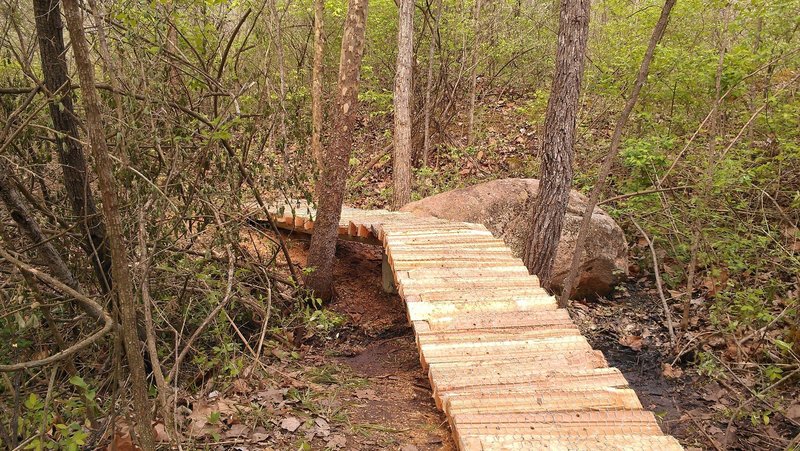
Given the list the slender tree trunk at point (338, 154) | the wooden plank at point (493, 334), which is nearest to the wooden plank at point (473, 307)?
the wooden plank at point (493, 334)

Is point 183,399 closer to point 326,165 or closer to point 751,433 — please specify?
point 326,165

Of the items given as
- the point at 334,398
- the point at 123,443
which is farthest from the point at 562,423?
the point at 123,443

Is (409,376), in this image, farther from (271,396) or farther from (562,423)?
(562,423)

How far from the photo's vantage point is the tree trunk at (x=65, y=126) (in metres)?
3.40

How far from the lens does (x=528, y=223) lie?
7535mm

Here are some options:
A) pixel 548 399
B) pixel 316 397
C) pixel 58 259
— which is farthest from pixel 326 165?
pixel 548 399

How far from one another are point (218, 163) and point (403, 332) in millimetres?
A: 3265

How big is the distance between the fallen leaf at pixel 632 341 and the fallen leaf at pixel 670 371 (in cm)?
45

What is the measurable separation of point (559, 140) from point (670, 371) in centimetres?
281

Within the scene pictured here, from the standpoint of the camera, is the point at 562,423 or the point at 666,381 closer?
the point at 562,423

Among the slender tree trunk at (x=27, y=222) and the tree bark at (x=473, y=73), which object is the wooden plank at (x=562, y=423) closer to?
the slender tree trunk at (x=27, y=222)

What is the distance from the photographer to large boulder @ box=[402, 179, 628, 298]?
740 cm

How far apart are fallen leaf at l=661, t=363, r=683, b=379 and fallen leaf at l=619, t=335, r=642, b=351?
0.45 m

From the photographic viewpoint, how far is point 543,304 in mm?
4668
